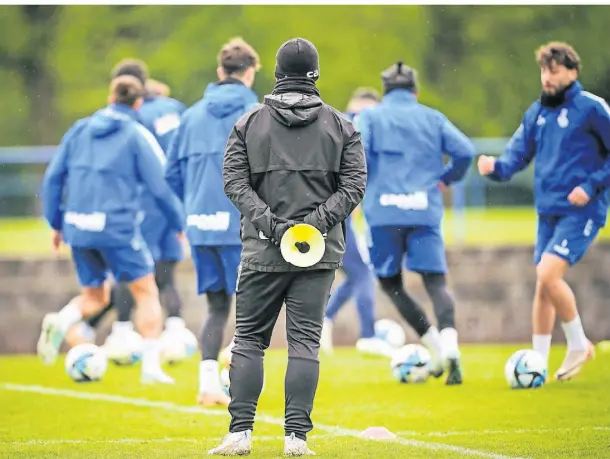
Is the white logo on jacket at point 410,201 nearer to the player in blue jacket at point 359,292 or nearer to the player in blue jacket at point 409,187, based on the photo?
the player in blue jacket at point 409,187

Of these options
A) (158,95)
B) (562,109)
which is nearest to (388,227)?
(562,109)

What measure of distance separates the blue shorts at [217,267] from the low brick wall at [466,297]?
4785mm

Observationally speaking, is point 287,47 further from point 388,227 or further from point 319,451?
point 388,227

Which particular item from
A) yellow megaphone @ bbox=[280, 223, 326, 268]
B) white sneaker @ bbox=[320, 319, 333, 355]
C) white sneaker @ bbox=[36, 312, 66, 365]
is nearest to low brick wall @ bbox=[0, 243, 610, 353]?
white sneaker @ bbox=[320, 319, 333, 355]

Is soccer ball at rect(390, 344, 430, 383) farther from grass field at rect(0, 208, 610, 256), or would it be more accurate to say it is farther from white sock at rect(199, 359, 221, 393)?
grass field at rect(0, 208, 610, 256)

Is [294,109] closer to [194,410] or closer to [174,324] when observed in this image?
[194,410]

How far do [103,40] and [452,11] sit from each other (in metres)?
6.03

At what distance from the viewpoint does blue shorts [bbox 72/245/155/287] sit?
431 inches

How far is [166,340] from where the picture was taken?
40.0 ft

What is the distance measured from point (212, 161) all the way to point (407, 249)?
6.23ft

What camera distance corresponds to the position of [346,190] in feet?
23.9

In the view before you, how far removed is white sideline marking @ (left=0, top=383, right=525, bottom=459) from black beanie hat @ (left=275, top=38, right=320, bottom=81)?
6.54 ft

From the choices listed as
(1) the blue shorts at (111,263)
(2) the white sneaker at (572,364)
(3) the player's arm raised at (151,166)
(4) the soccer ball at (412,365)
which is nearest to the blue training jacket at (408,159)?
(4) the soccer ball at (412,365)

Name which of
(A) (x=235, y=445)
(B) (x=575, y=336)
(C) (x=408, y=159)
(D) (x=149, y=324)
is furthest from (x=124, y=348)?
(A) (x=235, y=445)
